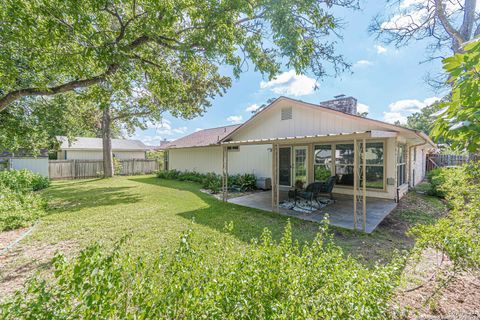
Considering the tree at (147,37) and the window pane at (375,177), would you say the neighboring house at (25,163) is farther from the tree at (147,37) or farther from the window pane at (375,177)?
the window pane at (375,177)

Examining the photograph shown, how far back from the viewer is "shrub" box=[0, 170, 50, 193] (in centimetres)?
929

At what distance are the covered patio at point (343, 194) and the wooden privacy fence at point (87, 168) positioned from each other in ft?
50.0

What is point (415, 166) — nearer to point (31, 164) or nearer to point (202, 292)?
point (202, 292)

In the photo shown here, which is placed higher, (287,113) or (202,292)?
(287,113)

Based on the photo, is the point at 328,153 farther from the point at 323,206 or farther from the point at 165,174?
the point at 165,174

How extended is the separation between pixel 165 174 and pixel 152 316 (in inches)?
661

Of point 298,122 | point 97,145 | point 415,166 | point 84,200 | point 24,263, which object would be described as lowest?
point 24,263

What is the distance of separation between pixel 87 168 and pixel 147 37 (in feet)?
57.2

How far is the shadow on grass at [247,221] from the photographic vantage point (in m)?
5.22

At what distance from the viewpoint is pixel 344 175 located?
30.8 ft

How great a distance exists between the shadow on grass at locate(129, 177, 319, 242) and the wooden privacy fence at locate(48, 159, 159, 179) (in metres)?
15.3

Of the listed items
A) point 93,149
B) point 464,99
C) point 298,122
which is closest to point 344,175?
point 298,122

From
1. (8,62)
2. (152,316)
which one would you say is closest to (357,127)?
(152,316)

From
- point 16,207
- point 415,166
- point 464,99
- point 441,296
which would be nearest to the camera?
point 464,99
